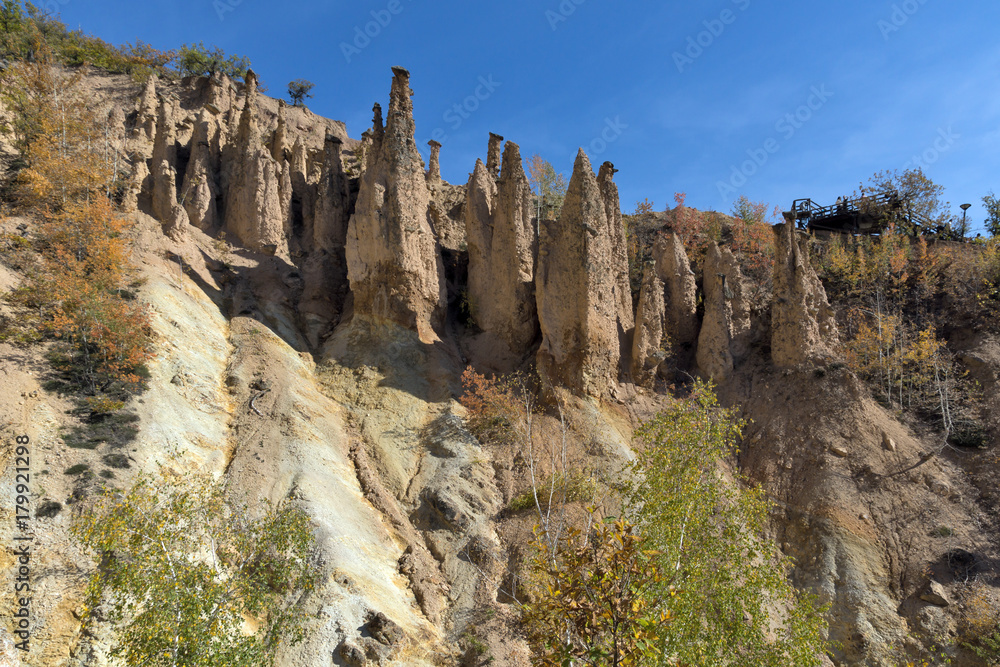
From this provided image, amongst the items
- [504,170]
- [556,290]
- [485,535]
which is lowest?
[485,535]

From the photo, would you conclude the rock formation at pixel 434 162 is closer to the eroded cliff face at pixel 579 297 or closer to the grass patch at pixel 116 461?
the eroded cliff face at pixel 579 297

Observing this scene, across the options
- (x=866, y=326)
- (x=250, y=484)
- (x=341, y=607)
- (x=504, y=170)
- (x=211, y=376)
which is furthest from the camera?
(x=504, y=170)

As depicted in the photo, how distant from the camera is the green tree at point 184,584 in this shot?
11.4m

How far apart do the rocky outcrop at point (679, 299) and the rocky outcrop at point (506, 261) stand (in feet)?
21.1

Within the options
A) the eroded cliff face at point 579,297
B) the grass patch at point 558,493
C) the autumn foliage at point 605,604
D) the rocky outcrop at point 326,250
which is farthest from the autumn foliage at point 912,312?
the rocky outcrop at point 326,250

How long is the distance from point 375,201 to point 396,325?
5566 millimetres

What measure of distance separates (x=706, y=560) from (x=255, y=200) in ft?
86.8

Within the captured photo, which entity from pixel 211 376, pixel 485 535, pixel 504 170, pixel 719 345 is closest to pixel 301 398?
pixel 211 376

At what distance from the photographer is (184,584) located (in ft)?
39.4

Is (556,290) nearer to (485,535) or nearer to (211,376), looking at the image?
(485,535)

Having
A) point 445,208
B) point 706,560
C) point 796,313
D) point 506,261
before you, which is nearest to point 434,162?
point 445,208

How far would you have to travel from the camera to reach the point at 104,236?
2469cm

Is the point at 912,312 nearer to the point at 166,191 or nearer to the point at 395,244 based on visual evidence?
the point at 395,244

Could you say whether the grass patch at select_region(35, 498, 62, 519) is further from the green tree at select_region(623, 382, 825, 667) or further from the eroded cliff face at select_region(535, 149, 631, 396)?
the eroded cliff face at select_region(535, 149, 631, 396)
